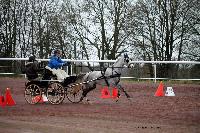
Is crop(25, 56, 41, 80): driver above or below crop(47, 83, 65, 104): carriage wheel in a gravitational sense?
above

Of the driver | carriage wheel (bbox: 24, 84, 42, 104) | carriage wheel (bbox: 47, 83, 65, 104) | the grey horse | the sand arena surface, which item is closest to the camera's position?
the sand arena surface

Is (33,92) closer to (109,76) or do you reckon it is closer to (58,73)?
(58,73)

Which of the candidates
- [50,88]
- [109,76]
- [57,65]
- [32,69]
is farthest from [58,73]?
[109,76]

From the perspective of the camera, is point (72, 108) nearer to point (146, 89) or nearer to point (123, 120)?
point (123, 120)

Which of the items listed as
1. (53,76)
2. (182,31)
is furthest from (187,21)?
(53,76)

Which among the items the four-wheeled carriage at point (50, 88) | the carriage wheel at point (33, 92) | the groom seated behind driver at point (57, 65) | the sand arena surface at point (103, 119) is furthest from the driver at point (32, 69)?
the sand arena surface at point (103, 119)

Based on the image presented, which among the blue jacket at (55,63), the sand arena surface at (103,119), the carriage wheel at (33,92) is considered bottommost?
the sand arena surface at (103,119)

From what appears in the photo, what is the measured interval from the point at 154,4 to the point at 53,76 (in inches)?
1045

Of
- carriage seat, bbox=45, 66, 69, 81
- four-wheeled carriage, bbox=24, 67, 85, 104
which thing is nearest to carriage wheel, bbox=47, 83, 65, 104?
four-wheeled carriage, bbox=24, 67, 85, 104

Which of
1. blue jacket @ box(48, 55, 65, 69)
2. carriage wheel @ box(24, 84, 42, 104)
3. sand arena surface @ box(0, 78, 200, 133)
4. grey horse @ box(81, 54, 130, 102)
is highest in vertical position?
blue jacket @ box(48, 55, 65, 69)

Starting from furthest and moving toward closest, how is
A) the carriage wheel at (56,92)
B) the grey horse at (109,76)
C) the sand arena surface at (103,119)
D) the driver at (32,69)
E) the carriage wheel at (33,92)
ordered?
the grey horse at (109,76)
the driver at (32,69)
the carriage wheel at (33,92)
the carriage wheel at (56,92)
the sand arena surface at (103,119)

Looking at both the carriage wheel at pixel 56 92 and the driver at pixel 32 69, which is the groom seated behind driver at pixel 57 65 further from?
the driver at pixel 32 69

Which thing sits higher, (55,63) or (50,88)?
(55,63)

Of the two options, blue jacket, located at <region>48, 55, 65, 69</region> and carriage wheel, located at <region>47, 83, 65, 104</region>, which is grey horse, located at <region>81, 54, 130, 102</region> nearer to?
carriage wheel, located at <region>47, 83, 65, 104</region>
